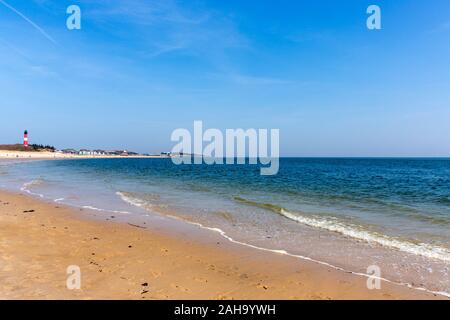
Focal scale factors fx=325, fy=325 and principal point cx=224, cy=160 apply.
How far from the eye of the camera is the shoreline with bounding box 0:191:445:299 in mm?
6809

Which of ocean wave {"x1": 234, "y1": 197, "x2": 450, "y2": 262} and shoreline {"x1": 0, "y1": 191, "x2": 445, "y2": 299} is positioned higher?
shoreline {"x1": 0, "y1": 191, "x2": 445, "y2": 299}

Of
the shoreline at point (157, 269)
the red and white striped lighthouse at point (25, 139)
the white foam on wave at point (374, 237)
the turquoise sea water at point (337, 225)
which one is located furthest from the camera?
the red and white striped lighthouse at point (25, 139)

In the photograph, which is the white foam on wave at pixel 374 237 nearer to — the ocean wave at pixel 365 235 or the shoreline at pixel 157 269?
the ocean wave at pixel 365 235

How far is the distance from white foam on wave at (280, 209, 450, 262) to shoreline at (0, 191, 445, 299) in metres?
3.50

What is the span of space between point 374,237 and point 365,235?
38 centimetres

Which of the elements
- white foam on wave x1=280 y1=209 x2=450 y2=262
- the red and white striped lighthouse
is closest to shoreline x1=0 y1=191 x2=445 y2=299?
white foam on wave x1=280 y1=209 x2=450 y2=262

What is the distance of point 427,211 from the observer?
17984mm

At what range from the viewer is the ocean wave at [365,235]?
10.2 m

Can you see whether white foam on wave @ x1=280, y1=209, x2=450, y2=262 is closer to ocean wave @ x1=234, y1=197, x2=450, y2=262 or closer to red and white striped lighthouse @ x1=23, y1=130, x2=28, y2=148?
ocean wave @ x1=234, y1=197, x2=450, y2=262

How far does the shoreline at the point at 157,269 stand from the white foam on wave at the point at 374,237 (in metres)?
3.50

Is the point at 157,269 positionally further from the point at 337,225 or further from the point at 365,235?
the point at 337,225

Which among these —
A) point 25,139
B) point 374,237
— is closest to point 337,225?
point 374,237

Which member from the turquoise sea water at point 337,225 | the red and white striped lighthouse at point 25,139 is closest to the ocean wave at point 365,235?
the turquoise sea water at point 337,225

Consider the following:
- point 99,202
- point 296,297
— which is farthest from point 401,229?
point 99,202
